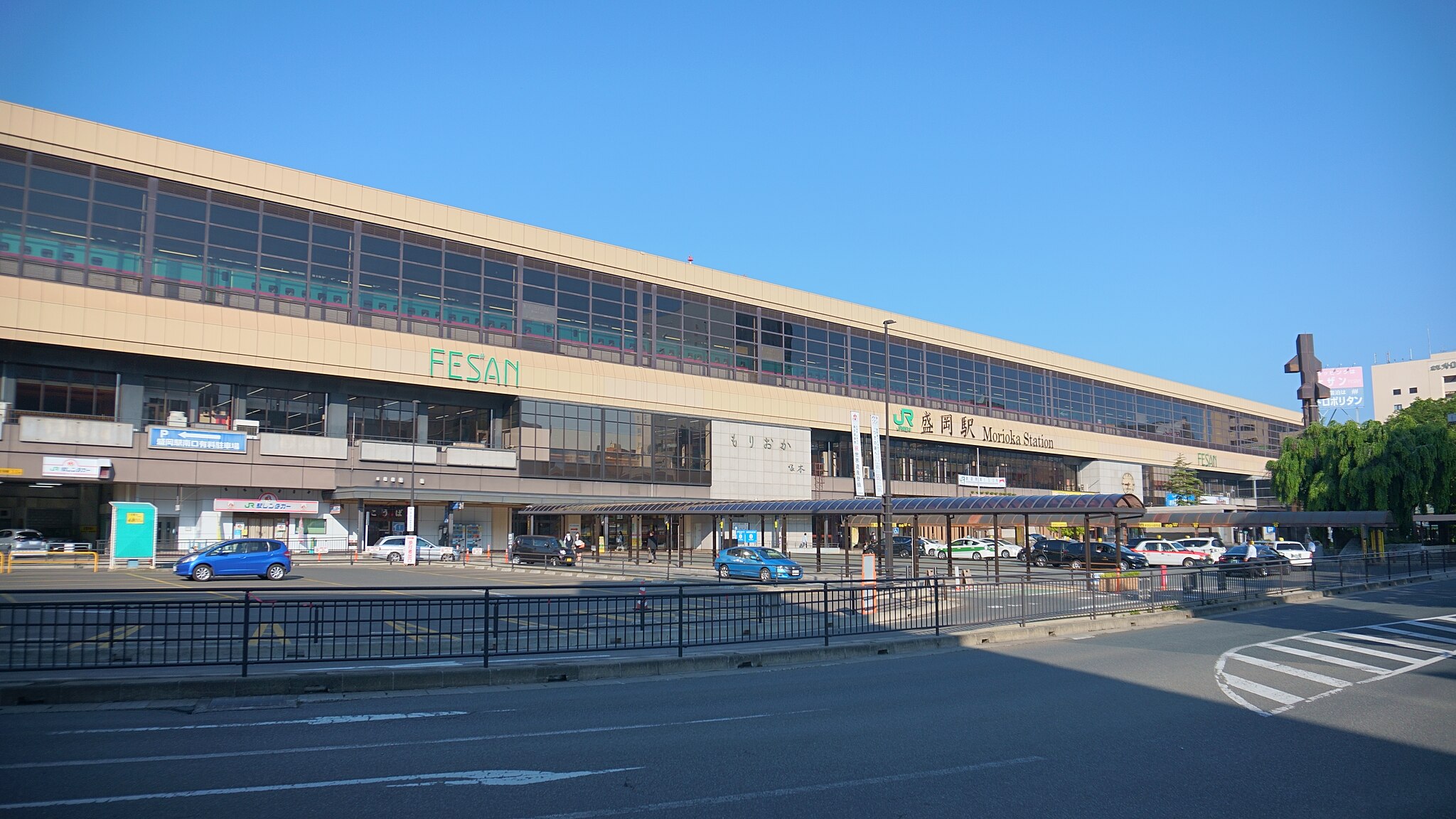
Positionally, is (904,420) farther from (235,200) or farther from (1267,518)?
(235,200)

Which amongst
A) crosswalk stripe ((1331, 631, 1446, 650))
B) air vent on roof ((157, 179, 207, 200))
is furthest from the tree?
air vent on roof ((157, 179, 207, 200))

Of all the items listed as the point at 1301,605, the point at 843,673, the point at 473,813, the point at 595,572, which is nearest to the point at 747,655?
the point at 843,673

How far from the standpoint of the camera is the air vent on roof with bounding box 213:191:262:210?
51969 mm

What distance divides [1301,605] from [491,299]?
48.8 metres

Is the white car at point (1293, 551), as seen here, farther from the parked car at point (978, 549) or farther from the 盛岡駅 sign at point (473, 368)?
the 盛岡駅 sign at point (473, 368)

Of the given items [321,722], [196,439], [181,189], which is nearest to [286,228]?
[181,189]

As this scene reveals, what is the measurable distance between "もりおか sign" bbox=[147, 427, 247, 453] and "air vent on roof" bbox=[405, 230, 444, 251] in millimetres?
15467

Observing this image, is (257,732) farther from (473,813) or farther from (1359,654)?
(1359,654)

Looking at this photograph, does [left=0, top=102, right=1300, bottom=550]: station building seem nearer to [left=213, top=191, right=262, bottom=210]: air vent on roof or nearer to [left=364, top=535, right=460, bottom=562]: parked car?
[left=213, top=191, right=262, bottom=210]: air vent on roof

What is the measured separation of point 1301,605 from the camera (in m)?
28.6

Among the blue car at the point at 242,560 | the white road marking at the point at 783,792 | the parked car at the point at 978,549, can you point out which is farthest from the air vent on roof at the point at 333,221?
the white road marking at the point at 783,792

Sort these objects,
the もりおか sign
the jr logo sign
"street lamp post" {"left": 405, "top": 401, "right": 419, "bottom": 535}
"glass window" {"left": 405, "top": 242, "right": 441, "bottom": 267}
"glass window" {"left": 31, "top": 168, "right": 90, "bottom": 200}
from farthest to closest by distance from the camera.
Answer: the jr logo sign < "glass window" {"left": 405, "top": 242, "right": 441, "bottom": 267} < "street lamp post" {"left": 405, "top": 401, "right": 419, "bottom": 535} < the もりおか sign < "glass window" {"left": 31, "top": 168, "right": 90, "bottom": 200}

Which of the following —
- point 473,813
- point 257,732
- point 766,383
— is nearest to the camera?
point 473,813

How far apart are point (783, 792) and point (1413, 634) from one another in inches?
736
